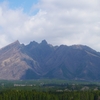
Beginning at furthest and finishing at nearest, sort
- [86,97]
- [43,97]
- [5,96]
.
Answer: [86,97], [43,97], [5,96]

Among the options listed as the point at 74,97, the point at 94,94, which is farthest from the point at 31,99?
the point at 94,94

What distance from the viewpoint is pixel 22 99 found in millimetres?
135125

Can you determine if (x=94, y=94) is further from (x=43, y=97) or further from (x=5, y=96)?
(x=5, y=96)

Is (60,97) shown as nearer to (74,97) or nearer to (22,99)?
(74,97)

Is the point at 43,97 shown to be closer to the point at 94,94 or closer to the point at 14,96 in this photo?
the point at 14,96

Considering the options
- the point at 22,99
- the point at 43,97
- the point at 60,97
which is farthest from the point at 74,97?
the point at 22,99

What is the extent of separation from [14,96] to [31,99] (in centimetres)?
878

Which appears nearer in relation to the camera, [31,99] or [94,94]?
[31,99]

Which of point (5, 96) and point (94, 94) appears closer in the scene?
point (5, 96)

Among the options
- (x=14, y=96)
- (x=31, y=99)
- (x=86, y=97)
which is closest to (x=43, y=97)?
(x=31, y=99)

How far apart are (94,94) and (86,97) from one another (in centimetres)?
700

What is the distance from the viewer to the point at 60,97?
149 m

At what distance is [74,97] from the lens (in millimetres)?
146375

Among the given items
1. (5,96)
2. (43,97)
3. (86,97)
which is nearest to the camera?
(5,96)
